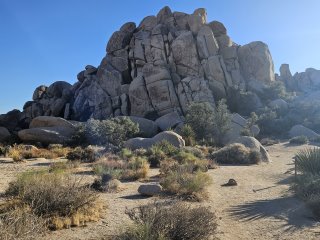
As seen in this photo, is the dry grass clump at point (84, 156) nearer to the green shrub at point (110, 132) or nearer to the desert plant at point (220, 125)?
the green shrub at point (110, 132)

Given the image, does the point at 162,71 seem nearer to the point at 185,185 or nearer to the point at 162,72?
the point at 162,72

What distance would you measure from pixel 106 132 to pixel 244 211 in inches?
828

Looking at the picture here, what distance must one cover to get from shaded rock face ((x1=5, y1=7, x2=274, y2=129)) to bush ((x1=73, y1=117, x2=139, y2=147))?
16286mm

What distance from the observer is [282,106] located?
5181 centimetres

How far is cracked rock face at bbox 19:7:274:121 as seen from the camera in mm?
51688

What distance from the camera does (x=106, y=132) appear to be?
31.0 meters

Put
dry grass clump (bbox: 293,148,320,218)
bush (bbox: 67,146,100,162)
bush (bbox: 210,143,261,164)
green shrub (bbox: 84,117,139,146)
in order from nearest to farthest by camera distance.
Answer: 1. dry grass clump (bbox: 293,148,320,218)
2. bush (bbox: 67,146,100,162)
3. bush (bbox: 210,143,261,164)
4. green shrub (bbox: 84,117,139,146)

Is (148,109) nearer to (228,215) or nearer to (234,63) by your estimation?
(234,63)

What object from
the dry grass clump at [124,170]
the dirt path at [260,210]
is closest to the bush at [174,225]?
the dirt path at [260,210]

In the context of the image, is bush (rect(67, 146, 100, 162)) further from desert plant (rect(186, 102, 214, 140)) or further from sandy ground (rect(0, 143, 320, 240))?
desert plant (rect(186, 102, 214, 140))

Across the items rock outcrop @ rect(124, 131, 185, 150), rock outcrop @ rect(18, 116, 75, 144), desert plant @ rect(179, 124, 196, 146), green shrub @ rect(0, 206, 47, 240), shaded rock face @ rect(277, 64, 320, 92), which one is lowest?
green shrub @ rect(0, 206, 47, 240)

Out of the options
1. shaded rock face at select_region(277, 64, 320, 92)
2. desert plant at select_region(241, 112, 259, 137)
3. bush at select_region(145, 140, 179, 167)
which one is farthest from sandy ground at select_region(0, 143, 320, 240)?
shaded rock face at select_region(277, 64, 320, 92)

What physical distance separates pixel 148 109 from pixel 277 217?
41380 mm

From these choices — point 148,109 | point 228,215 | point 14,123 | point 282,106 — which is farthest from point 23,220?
point 14,123
